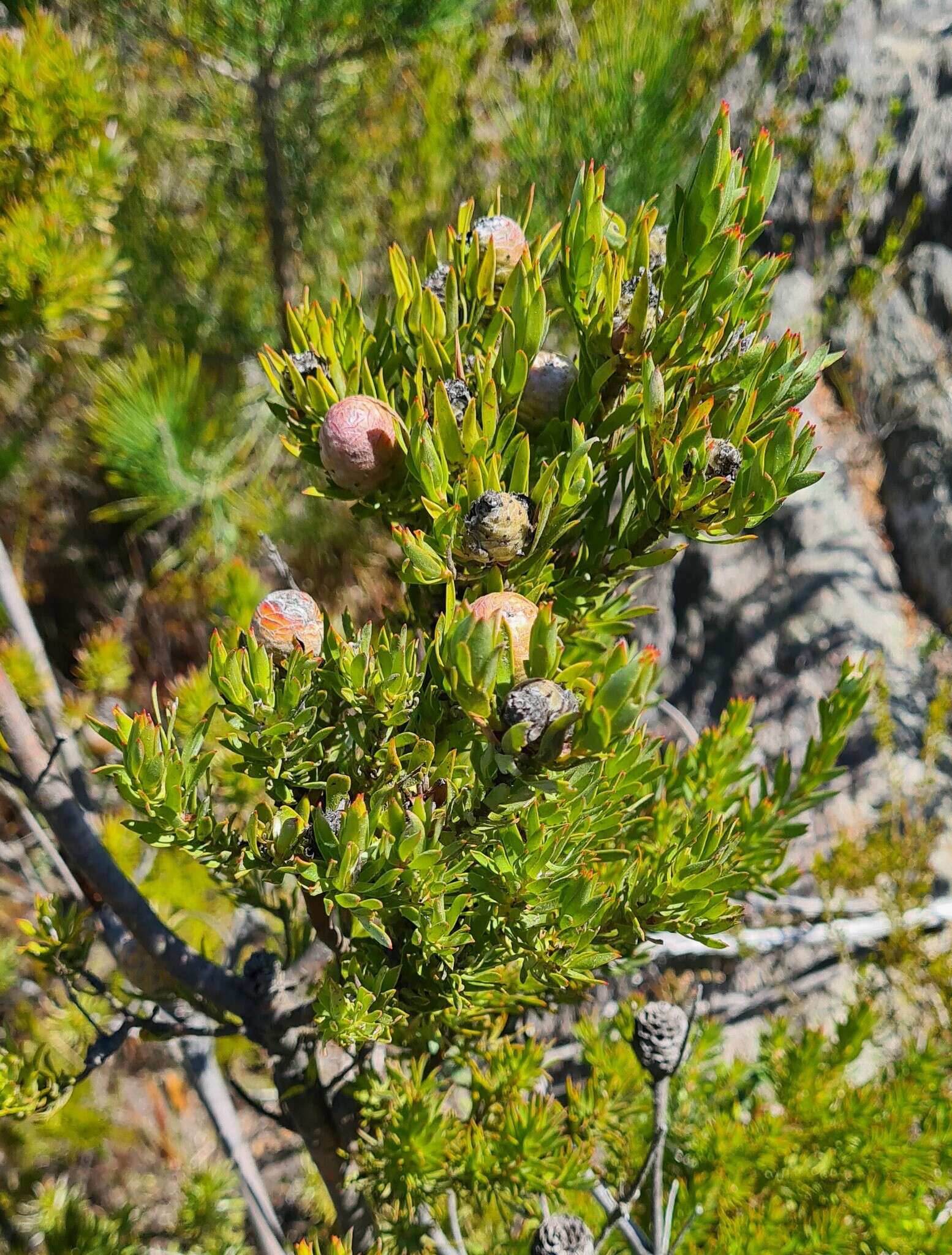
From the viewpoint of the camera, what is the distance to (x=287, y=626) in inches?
17.4

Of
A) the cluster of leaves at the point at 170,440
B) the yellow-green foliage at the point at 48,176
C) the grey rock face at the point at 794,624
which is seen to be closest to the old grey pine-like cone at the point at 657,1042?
the yellow-green foliage at the point at 48,176

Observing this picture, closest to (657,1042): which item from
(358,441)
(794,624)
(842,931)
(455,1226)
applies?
(455,1226)

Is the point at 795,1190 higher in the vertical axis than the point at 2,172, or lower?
lower

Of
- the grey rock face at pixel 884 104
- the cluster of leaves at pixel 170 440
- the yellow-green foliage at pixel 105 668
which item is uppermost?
the grey rock face at pixel 884 104

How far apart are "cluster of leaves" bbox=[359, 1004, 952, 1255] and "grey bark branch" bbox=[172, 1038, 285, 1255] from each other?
22cm

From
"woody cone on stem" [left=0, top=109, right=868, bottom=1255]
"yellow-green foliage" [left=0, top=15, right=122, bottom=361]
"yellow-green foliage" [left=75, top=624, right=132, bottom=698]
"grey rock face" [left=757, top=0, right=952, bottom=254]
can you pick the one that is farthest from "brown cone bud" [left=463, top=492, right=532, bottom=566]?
"grey rock face" [left=757, top=0, right=952, bottom=254]

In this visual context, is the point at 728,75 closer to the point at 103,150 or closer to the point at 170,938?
the point at 103,150

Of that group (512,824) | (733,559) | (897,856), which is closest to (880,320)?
(733,559)

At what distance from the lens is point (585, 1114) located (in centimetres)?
69

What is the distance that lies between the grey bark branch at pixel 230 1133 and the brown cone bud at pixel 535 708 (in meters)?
0.78

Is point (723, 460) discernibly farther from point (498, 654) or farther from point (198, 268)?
point (198, 268)

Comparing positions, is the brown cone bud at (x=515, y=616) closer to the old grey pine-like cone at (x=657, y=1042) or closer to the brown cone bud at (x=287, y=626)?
the brown cone bud at (x=287, y=626)

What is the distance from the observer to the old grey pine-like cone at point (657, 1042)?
0.58 m

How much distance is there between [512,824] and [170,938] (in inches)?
→ 16.0
